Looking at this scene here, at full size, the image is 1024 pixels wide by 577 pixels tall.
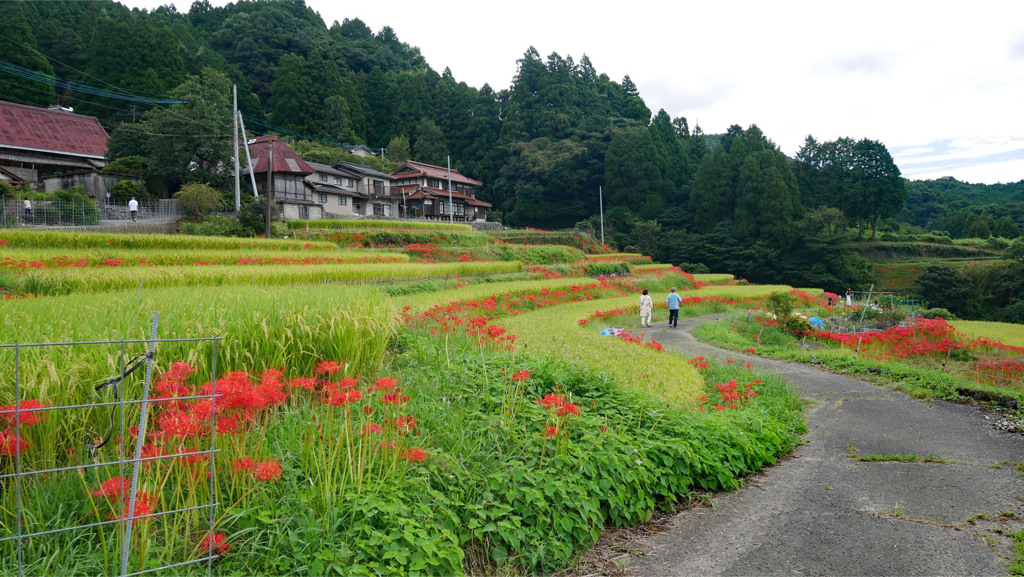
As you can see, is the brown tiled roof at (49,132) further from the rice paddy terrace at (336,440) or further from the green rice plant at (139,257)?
the rice paddy terrace at (336,440)

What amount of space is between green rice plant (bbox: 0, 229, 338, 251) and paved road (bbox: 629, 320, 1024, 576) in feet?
57.3

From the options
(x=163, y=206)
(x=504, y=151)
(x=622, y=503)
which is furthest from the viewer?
(x=504, y=151)

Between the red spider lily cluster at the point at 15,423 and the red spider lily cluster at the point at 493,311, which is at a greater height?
the red spider lily cluster at the point at 15,423

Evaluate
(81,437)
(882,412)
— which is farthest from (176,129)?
(882,412)

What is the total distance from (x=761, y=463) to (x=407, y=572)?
387cm

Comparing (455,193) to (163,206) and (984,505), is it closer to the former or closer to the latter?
(163,206)

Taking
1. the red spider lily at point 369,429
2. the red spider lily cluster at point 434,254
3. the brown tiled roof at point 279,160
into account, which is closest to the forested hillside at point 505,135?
the brown tiled roof at point 279,160

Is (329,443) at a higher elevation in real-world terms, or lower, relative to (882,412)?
higher

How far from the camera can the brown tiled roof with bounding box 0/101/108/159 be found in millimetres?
32250

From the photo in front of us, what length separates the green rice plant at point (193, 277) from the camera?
930cm

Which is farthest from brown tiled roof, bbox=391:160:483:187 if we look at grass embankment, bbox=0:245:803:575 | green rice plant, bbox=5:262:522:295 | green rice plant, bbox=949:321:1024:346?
grass embankment, bbox=0:245:803:575

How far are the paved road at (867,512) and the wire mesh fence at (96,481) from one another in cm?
273

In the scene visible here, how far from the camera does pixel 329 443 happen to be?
3.31 metres

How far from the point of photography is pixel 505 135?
61.3 metres
